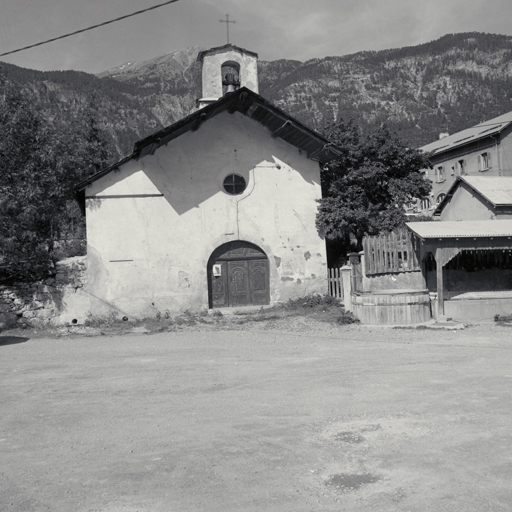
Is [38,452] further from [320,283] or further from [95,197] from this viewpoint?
[320,283]

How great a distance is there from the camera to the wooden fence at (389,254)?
1608cm

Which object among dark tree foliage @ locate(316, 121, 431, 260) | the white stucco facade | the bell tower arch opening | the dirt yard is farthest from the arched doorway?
the dirt yard

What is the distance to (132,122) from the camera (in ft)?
375

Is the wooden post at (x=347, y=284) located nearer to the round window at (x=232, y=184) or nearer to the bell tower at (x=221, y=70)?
the round window at (x=232, y=184)

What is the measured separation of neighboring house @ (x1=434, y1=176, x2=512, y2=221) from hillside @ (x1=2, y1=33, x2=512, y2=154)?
238ft

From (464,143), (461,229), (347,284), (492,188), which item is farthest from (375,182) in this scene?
(464,143)

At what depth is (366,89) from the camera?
142750 mm

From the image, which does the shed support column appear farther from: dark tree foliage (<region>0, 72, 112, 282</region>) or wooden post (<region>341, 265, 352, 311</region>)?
dark tree foliage (<region>0, 72, 112, 282</region>)

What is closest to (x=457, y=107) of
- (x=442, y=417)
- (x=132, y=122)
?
(x=132, y=122)

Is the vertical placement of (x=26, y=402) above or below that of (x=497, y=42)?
below

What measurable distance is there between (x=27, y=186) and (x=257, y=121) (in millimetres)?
7559

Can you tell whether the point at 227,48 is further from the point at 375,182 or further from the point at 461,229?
the point at 461,229

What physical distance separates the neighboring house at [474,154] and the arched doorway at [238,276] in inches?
1034

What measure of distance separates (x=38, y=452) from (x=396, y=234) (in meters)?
12.6
